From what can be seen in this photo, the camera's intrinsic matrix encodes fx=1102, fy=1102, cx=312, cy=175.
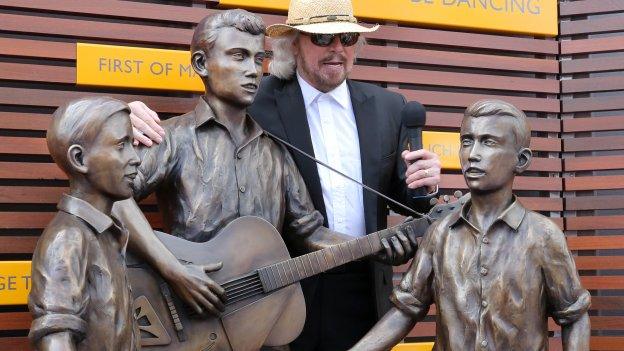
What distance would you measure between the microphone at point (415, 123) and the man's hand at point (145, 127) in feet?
3.43

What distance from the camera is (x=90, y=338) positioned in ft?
11.5

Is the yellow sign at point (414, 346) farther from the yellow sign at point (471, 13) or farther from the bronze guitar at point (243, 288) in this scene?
the yellow sign at point (471, 13)

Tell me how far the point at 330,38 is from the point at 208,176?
1.02 meters

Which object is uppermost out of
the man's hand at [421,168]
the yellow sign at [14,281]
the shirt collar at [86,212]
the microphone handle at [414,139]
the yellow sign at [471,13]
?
the yellow sign at [471,13]

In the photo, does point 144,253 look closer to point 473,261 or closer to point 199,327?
point 199,327

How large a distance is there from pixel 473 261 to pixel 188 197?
1212 mm

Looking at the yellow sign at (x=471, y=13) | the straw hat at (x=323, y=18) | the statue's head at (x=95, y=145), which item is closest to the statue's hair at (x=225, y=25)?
the straw hat at (x=323, y=18)

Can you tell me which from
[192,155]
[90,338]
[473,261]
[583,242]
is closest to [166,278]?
[192,155]

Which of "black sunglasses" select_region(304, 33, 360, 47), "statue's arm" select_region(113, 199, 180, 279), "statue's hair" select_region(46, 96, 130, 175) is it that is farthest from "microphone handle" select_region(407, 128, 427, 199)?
"statue's hair" select_region(46, 96, 130, 175)

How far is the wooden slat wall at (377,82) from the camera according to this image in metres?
5.21

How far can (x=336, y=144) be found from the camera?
5238 mm

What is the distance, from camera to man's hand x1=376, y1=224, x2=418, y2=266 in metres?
4.64

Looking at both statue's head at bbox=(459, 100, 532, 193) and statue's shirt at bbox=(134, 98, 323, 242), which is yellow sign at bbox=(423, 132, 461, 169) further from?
statue's head at bbox=(459, 100, 532, 193)

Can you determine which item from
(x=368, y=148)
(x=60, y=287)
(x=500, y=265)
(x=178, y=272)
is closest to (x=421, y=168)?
(x=368, y=148)
